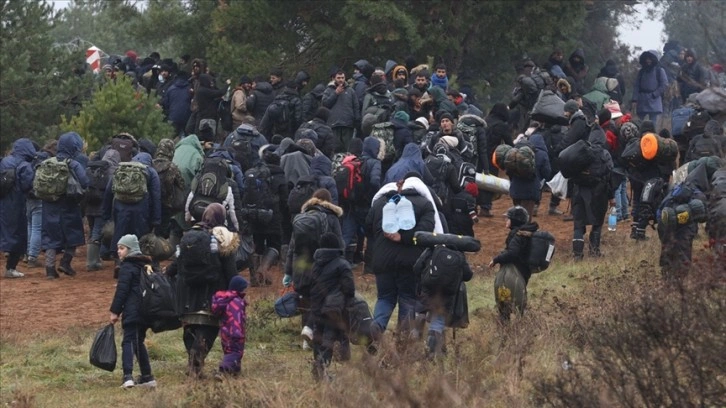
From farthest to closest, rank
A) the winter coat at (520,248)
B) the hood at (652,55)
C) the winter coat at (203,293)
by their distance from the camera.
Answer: the hood at (652,55) < the winter coat at (520,248) < the winter coat at (203,293)

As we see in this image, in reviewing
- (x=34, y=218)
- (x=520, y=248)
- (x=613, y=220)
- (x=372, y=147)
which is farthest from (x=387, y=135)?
Answer: (x=520, y=248)

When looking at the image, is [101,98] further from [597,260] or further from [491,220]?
[597,260]

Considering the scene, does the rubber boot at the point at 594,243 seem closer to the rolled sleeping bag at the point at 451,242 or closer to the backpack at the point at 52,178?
the rolled sleeping bag at the point at 451,242

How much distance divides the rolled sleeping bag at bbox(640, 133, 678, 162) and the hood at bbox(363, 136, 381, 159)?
3.43 metres

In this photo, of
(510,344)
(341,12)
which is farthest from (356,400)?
(341,12)

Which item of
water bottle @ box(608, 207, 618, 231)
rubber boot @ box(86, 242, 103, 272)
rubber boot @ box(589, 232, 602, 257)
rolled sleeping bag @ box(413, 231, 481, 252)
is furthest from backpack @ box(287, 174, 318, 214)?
water bottle @ box(608, 207, 618, 231)

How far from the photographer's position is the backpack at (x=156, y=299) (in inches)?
492

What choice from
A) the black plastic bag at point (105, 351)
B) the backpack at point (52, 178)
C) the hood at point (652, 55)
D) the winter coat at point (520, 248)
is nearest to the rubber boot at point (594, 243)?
the winter coat at point (520, 248)

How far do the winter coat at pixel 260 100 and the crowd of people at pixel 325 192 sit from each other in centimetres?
4

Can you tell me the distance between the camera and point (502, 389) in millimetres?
10141

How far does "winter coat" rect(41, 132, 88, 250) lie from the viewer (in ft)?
60.2

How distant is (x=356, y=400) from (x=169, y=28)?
2512 centimetres

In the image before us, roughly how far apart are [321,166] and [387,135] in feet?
7.23

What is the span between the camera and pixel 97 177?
18.7 metres
